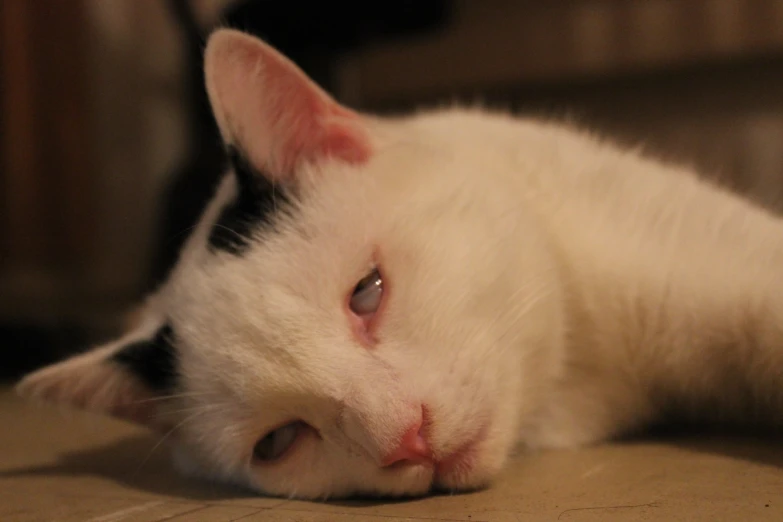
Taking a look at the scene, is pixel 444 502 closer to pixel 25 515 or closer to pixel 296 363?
pixel 296 363

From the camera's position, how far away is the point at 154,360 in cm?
129

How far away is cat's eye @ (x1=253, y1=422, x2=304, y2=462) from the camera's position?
3.78 feet

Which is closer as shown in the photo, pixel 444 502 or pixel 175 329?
pixel 444 502

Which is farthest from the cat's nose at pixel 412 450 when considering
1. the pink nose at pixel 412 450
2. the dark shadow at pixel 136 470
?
the dark shadow at pixel 136 470

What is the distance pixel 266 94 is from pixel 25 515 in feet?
2.63

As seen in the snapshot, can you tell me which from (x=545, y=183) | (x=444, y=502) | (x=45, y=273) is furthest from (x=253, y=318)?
(x=45, y=273)

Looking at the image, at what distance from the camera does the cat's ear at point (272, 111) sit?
4.07 feet

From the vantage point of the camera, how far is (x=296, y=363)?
3.48 feet

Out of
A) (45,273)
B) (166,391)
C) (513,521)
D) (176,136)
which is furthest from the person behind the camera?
(176,136)

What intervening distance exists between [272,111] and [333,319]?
0.45 meters

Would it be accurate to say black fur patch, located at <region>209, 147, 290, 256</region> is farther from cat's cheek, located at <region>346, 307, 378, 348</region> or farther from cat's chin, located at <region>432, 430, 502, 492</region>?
cat's chin, located at <region>432, 430, 502, 492</region>

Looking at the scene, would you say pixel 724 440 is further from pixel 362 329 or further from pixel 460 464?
pixel 362 329

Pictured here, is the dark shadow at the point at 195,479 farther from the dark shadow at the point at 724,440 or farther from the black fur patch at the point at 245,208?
the black fur patch at the point at 245,208

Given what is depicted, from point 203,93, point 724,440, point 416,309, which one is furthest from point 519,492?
point 203,93
